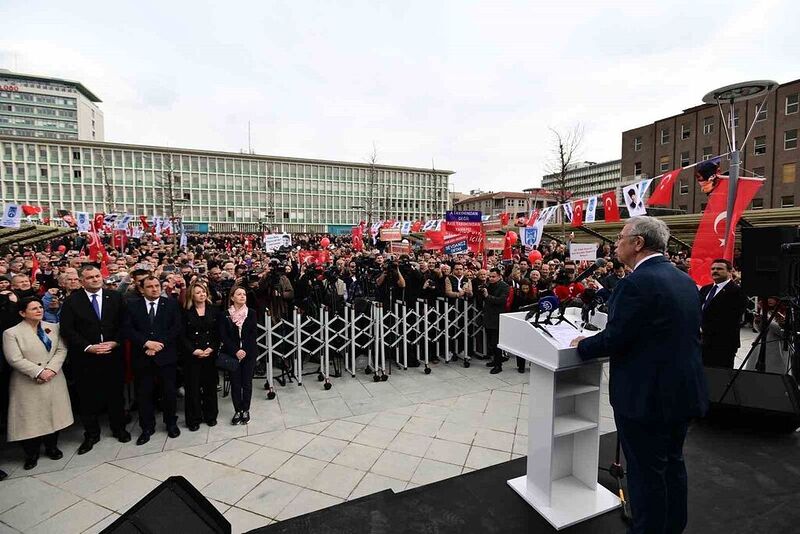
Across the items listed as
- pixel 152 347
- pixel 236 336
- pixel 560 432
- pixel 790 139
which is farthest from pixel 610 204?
pixel 790 139


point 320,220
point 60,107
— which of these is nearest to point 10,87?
point 60,107

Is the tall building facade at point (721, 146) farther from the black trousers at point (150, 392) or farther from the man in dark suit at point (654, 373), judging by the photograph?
the black trousers at point (150, 392)

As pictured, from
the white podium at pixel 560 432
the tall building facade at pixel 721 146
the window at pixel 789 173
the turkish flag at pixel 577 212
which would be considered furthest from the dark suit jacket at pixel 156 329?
the window at pixel 789 173

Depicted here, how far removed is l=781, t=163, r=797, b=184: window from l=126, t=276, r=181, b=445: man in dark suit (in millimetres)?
48341

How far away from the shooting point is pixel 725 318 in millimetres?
5512

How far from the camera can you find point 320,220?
94.2m

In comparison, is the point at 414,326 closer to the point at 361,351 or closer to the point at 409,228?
the point at 361,351

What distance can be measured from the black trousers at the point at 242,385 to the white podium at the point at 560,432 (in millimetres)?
3932

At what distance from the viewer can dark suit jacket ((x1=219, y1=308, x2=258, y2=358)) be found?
573 centimetres

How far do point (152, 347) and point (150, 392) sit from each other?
0.64 meters

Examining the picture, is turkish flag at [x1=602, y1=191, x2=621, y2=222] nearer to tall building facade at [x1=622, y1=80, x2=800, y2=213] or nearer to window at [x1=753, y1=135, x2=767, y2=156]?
tall building facade at [x1=622, y1=80, x2=800, y2=213]

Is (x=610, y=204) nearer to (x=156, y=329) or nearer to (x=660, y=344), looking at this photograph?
(x=660, y=344)

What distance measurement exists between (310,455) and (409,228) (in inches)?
956

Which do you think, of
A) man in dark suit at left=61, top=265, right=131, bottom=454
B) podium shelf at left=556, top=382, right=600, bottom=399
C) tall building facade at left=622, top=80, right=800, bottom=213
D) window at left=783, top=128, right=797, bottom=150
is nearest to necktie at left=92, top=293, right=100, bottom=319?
man in dark suit at left=61, top=265, right=131, bottom=454
